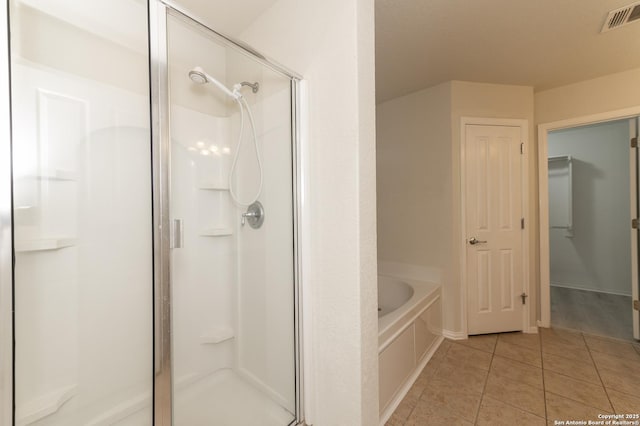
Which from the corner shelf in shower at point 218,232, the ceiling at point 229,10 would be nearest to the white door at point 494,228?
the ceiling at point 229,10

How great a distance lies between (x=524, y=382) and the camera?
1.73 meters

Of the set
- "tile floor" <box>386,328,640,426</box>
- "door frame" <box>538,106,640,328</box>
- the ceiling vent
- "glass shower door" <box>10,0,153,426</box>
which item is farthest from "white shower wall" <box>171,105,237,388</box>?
"door frame" <box>538,106,640,328</box>

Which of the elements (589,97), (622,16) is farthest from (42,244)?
(589,97)

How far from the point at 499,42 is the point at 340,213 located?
6.15ft

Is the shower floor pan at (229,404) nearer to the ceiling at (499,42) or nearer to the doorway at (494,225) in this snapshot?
the doorway at (494,225)

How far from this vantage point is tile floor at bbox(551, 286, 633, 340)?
2.49 meters

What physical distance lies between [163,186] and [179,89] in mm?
552

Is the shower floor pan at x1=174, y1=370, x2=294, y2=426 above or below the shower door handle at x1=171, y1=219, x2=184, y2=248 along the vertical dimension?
below

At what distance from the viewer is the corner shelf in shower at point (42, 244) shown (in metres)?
0.98

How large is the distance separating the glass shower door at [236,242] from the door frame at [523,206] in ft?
6.08

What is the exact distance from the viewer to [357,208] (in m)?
1.06

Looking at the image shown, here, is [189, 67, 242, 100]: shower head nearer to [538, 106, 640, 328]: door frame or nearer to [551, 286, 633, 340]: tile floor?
[538, 106, 640, 328]: door frame

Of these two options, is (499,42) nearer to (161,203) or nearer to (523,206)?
(523,206)

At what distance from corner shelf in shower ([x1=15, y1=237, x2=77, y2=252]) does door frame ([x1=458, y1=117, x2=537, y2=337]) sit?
9.04 feet
